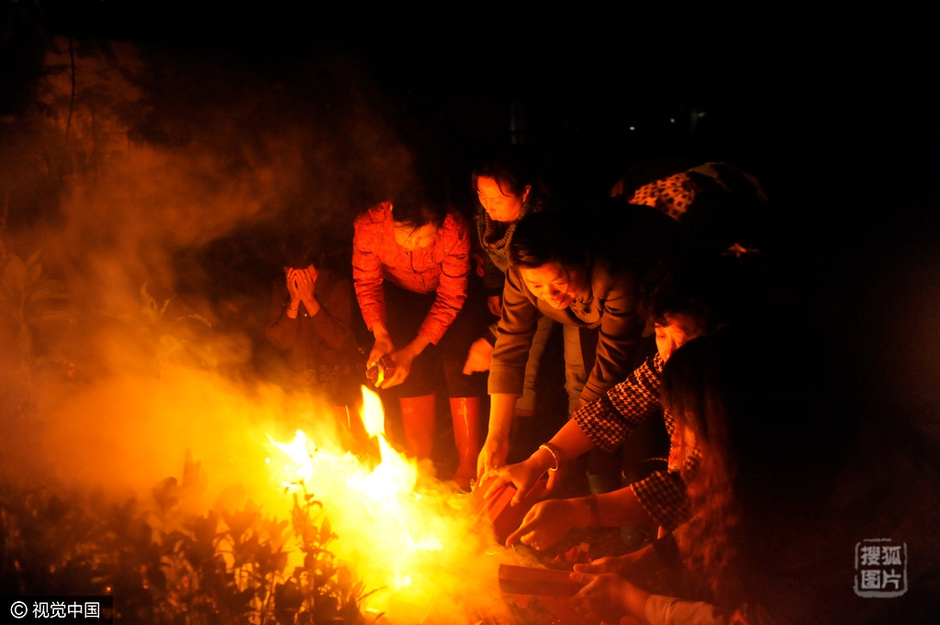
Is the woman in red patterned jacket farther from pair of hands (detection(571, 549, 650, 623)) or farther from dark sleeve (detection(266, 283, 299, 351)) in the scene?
pair of hands (detection(571, 549, 650, 623))

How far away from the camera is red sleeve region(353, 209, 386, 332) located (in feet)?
15.9

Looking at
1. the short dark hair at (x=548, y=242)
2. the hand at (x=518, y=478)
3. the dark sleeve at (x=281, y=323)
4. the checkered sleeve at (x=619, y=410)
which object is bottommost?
the hand at (x=518, y=478)

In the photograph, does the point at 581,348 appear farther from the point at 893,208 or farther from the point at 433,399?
the point at 893,208

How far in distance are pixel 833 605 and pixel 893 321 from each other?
165cm

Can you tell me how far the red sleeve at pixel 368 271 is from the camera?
4.85 meters

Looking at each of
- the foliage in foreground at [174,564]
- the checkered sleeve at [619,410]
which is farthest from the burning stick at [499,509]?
the foliage in foreground at [174,564]

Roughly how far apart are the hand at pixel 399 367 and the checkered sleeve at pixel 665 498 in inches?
89.9

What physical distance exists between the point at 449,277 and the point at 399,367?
77 cm

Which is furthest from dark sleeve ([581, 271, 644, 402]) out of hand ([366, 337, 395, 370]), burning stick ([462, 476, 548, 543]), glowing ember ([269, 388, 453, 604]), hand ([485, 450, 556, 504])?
hand ([366, 337, 395, 370])

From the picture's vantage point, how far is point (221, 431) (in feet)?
11.5

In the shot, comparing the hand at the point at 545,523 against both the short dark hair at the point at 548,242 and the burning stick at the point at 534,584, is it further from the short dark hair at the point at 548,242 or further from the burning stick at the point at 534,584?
the short dark hair at the point at 548,242

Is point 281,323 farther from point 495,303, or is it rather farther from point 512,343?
point 512,343

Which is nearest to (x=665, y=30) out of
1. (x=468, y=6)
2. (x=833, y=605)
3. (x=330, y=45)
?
(x=468, y=6)

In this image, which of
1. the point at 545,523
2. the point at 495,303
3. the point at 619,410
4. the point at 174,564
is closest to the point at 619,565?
the point at 545,523
